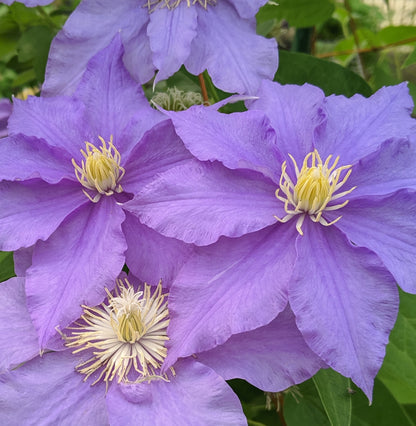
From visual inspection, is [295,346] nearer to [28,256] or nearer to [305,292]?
[305,292]

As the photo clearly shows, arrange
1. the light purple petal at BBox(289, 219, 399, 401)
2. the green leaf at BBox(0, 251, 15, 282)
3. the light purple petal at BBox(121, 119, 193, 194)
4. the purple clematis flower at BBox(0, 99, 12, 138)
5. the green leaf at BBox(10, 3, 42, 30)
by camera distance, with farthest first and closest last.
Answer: the green leaf at BBox(10, 3, 42, 30)
the purple clematis flower at BBox(0, 99, 12, 138)
the green leaf at BBox(0, 251, 15, 282)
the light purple petal at BBox(121, 119, 193, 194)
the light purple petal at BBox(289, 219, 399, 401)

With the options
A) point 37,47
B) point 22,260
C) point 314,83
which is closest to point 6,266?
point 22,260

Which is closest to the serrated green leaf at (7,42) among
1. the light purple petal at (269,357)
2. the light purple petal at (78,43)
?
the light purple petal at (78,43)

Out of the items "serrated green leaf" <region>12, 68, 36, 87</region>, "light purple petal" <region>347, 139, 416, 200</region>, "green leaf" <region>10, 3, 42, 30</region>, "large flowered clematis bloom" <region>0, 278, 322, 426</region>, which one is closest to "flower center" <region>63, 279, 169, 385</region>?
"large flowered clematis bloom" <region>0, 278, 322, 426</region>

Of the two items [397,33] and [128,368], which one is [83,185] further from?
[397,33]

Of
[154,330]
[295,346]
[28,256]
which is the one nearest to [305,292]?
[295,346]

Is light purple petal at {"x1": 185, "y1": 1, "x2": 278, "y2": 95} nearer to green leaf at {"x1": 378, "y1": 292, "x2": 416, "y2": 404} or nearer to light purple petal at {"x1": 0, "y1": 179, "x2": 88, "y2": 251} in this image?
light purple petal at {"x1": 0, "y1": 179, "x2": 88, "y2": 251}
